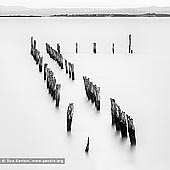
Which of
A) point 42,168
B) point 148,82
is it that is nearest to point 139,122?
point 42,168

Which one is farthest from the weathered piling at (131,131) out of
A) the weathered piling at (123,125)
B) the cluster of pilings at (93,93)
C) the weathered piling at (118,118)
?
the cluster of pilings at (93,93)

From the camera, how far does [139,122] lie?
482 inches

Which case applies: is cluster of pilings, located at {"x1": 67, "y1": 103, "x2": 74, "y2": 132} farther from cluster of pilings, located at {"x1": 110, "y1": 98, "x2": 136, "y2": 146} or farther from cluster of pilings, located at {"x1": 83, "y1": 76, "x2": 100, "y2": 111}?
cluster of pilings, located at {"x1": 83, "y1": 76, "x2": 100, "y2": 111}

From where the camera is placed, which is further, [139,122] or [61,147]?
[139,122]

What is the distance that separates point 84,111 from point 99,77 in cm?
709

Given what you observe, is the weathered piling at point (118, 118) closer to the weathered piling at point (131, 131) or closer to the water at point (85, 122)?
the water at point (85, 122)

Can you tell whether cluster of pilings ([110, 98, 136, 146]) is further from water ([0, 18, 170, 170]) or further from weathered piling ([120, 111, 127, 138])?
water ([0, 18, 170, 170])

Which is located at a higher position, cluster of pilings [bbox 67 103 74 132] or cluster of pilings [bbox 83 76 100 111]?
cluster of pilings [bbox 83 76 100 111]

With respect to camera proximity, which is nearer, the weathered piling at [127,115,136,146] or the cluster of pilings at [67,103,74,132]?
the weathered piling at [127,115,136,146]

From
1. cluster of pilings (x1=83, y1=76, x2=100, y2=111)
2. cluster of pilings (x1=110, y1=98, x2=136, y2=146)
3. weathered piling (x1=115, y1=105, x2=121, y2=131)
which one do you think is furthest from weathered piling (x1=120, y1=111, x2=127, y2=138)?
cluster of pilings (x1=83, y1=76, x2=100, y2=111)

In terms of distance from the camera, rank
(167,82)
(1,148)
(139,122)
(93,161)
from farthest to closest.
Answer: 1. (167,82)
2. (139,122)
3. (1,148)
4. (93,161)

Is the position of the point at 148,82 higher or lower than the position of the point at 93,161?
higher

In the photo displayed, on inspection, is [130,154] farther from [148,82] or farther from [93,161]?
[148,82]

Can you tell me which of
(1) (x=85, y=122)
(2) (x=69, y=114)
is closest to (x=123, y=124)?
(2) (x=69, y=114)
